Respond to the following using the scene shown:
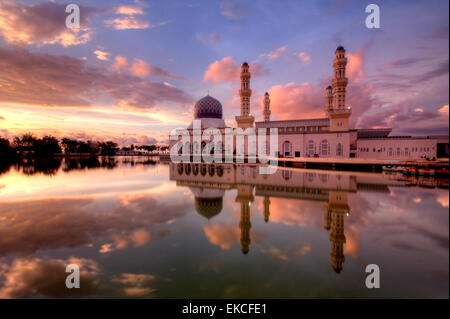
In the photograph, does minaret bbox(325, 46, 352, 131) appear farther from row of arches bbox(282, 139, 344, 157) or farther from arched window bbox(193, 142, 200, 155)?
arched window bbox(193, 142, 200, 155)

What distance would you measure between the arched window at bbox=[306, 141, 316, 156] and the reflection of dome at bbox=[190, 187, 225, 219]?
26.3 meters

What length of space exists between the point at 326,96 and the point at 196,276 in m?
49.4

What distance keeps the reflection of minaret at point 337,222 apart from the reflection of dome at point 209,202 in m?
4.80

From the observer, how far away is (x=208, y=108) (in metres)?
49.5

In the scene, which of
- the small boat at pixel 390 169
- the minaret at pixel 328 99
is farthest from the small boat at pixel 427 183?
the minaret at pixel 328 99

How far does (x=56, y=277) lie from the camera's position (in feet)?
15.1

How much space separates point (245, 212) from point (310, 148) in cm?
3014

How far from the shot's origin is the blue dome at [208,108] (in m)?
49.4

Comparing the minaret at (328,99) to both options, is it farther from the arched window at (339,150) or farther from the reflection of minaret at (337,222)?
the reflection of minaret at (337,222)

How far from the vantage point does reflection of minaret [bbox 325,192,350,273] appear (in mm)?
5537

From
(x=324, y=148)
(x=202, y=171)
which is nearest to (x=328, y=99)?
(x=324, y=148)

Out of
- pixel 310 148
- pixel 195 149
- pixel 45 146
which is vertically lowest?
pixel 310 148

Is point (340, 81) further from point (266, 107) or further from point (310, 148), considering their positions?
point (266, 107)

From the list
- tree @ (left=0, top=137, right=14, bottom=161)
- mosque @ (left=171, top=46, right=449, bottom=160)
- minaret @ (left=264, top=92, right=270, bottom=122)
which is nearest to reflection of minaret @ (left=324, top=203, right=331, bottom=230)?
mosque @ (left=171, top=46, right=449, bottom=160)
